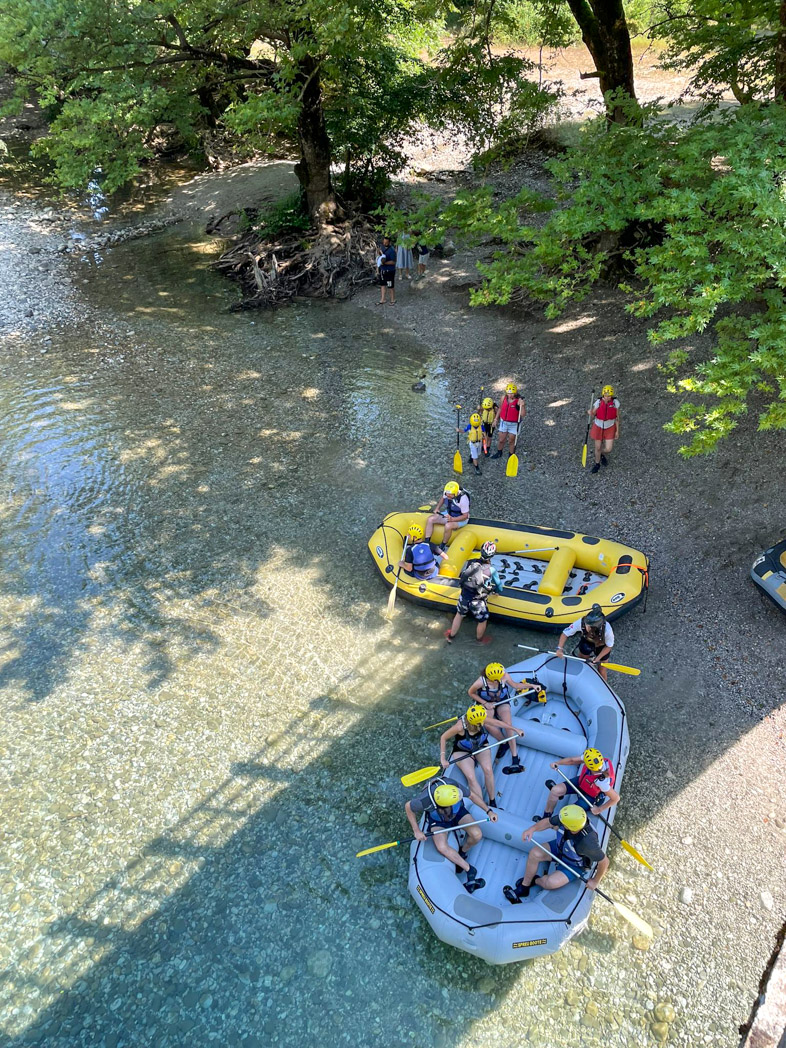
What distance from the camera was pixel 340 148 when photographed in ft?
65.5

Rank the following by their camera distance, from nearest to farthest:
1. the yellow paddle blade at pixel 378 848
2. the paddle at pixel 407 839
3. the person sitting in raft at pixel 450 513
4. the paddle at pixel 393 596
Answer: the paddle at pixel 407 839 → the yellow paddle blade at pixel 378 848 → the paddle at pixel 393 596 → the person sitting in raft at pixel 450 513

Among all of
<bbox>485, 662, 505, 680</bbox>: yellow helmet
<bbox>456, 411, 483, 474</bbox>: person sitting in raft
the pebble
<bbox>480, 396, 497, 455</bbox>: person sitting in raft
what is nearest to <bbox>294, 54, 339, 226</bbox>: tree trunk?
<bbox>480, 396, 497, 455</bbox>: person sitting in raft

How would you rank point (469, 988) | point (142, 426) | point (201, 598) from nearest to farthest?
1. point (469, 988)
2. point (201, 598)
3. point (142, 426)

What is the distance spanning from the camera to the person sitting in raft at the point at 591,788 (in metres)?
6.03

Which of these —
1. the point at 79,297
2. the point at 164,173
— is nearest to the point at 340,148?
the point at 79,297

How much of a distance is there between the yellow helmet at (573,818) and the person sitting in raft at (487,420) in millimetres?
7079

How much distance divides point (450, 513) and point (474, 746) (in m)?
3.69

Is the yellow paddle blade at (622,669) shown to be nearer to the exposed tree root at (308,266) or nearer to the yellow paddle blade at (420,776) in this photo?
the yellow paddle blade at (420,776)

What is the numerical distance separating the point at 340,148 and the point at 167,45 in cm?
621

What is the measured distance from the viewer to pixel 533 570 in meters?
9.19

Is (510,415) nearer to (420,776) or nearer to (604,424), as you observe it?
(604,424)

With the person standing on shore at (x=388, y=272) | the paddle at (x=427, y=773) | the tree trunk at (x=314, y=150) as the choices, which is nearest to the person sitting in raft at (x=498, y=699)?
the paddle at (x=427, y=773)

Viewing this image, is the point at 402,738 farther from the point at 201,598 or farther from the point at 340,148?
the point at 340,148

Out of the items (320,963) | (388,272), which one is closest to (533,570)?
(320,963)
